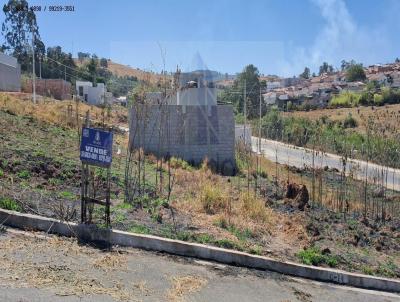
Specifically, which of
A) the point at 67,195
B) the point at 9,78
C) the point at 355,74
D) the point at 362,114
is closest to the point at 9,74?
the point at 9,78

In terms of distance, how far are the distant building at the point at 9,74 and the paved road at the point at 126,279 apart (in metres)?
35.4

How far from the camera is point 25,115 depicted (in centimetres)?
1631

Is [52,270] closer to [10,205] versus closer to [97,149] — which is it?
[97,149]

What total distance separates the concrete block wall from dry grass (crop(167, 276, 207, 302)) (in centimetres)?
1108

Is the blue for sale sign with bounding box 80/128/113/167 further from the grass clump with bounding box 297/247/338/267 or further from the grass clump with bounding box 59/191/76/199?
the grass clump with bounding box 297/247/338/267

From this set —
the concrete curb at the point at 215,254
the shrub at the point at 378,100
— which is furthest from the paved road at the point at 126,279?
the shrub at the point at 378,100

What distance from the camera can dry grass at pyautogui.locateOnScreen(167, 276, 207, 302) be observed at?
192 inches

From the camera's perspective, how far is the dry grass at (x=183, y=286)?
192 inches

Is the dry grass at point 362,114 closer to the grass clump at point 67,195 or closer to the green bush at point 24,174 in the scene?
the green bush at point 24,174

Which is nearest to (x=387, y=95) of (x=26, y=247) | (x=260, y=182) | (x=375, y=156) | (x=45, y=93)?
(x=45, y=93)

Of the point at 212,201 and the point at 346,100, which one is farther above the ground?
the point at 346,100

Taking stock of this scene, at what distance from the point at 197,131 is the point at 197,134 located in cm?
11

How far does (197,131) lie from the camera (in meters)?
17.1

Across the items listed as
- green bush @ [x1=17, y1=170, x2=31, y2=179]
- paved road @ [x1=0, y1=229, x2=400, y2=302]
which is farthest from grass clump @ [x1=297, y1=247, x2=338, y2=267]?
green bush @ [x1=17, y1=170, x2=31, y2=179]
